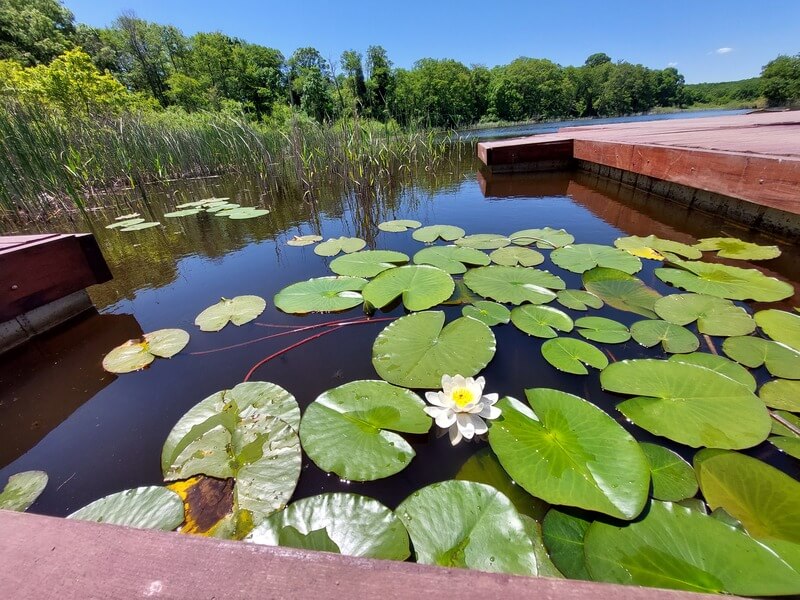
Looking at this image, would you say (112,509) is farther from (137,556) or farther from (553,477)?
(553,477)

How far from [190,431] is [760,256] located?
2474 mm

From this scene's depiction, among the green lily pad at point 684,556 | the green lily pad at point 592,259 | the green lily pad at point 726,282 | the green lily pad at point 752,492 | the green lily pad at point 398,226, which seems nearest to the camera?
the green lily pad at point 684,556

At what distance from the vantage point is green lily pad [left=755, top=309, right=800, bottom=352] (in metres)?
1.01

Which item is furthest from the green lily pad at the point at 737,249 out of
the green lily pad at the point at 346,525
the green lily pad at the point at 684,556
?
the green lily pad at the point at 346,525

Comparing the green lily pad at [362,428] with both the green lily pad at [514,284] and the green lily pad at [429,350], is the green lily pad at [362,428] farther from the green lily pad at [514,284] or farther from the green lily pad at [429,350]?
the green lily pad at [514,284]

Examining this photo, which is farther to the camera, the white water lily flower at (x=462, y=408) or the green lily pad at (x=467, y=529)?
the white water lily flower at (x=462, y=408)

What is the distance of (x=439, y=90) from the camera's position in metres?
25.1

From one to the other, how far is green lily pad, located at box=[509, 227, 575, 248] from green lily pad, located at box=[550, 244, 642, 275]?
124mm

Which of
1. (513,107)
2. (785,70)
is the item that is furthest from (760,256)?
(785,70)

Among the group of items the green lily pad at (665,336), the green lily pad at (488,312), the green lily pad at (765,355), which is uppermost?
the green lily pad at (488,312)

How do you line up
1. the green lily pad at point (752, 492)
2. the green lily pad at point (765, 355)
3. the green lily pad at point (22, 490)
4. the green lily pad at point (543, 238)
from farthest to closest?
the green lily pad at point (543, 238), the green lily pad at point (765, 355), the green lily pad at point (22, 490), the green lily pad at point (752, 492)

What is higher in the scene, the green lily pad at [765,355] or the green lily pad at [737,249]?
the green lily pad at [737,249]

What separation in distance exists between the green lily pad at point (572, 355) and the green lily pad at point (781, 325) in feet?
1.85

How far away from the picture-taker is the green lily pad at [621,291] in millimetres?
1262
